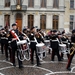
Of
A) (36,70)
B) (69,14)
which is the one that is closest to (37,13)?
(69,14)

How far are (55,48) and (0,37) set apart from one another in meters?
3.92

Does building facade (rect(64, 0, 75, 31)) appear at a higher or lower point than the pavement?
higher

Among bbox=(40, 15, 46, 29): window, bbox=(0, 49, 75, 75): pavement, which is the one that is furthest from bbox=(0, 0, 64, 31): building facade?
bbox=(0, 49, 75, 75): pavement

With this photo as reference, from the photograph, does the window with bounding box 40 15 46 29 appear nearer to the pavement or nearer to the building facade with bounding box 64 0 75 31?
the building facade with bounding box 64 0 75 31

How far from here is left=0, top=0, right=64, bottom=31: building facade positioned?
3300 cm

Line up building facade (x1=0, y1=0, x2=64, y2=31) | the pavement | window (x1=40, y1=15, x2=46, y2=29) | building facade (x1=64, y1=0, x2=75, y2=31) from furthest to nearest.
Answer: building facade (x1=64, y1=0, x2=75, y2=31), window (x1=40, y1=15, x2=46, y2=29), building facade (x1=0, y1=0, x2=64, y2=31), the pavement

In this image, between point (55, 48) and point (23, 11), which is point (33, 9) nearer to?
point (23, 11)

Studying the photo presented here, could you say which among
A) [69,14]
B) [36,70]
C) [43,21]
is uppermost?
[69,14]

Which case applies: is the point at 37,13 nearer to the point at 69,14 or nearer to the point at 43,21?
the point at 43,21

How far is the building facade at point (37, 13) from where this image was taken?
108 feet

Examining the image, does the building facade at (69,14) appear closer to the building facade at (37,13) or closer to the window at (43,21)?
the building facade at (37,13)

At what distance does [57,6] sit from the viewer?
33.4m

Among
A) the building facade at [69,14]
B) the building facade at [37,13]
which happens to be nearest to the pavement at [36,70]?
the building facade at [37,13]

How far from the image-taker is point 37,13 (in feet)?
108
